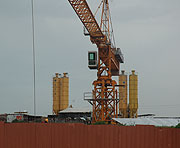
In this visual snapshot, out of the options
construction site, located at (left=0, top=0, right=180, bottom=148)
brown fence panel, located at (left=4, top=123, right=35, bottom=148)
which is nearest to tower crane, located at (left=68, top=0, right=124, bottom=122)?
construction site, located at (left=0, top=0, right=180, bottom=148)

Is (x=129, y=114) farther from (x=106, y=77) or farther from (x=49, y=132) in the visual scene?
(x=49, y=132)

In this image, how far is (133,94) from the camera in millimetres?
58750

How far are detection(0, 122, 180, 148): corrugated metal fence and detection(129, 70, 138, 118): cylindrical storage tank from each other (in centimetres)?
4513

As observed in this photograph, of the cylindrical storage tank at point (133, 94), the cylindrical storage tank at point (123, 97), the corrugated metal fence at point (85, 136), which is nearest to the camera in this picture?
the corrugated metal fence at point (85, 136)

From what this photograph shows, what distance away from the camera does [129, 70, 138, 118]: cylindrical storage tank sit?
192ft

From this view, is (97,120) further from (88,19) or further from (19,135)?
(19,135)

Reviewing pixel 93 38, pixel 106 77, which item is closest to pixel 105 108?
pixel 106 77

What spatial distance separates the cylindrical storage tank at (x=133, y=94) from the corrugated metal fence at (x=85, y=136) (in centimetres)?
4513

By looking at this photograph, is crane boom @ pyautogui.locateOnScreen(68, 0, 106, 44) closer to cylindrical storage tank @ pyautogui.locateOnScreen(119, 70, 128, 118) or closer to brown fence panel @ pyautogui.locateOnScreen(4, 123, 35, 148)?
cylindrical storage tank @ pyautogui.locateOnScreen(119, 70, 128, 118)

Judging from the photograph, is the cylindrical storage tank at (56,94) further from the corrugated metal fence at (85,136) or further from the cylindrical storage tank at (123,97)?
the corrugated metal fence at (85,136)

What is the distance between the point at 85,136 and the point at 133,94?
1801 inches

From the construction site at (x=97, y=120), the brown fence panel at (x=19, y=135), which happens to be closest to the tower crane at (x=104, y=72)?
the construction site at (x=97, y=120)

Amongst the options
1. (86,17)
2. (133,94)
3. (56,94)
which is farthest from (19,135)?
(56,94)

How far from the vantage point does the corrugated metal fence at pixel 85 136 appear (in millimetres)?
12961
